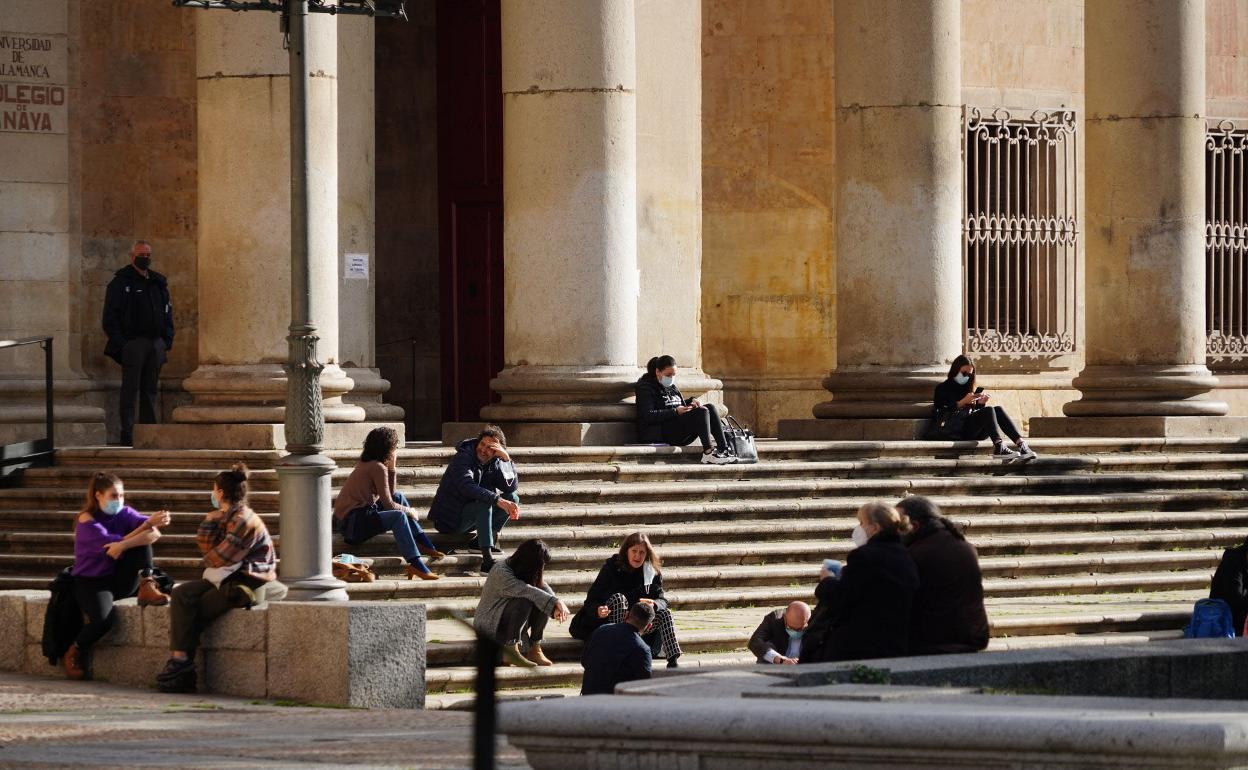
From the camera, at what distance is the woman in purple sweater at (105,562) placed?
1422cm

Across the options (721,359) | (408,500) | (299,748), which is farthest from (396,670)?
(721,359)

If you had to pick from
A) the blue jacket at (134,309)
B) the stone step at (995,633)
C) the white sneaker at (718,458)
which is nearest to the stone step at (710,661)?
the stone step at (995,633)

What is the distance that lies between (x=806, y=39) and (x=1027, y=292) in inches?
146

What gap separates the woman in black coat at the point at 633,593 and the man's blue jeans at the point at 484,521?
2201 millimetres

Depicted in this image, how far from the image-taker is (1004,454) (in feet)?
70.7

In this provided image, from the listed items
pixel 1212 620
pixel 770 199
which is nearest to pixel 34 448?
pixel 1212 620

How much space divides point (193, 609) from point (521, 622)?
2096mm

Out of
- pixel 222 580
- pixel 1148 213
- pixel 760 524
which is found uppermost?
pixel 1148 213

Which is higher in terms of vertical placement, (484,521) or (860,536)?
(860,536)

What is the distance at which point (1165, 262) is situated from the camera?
23.8 meters

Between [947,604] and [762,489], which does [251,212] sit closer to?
[762,489]

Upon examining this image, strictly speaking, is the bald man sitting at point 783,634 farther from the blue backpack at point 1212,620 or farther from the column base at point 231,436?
the column base at point 231,436

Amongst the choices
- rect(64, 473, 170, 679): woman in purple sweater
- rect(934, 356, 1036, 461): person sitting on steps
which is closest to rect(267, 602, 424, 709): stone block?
rect(64, 473, 170, 679): woman in purple sweater

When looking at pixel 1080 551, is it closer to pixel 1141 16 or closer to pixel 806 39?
pixel 1141 16
